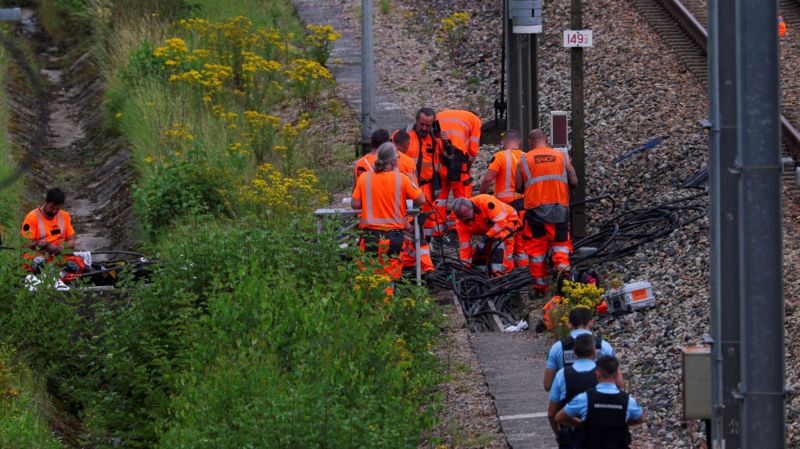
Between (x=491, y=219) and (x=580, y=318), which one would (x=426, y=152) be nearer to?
(x=491, y=219)

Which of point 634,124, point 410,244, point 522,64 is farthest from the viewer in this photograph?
point 634,124

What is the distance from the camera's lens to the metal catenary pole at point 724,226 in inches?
294

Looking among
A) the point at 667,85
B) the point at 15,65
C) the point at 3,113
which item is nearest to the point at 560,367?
the point at 667,85

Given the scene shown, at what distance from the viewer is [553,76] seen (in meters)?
20.3

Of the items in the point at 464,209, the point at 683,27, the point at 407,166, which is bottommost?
the point at 464,209

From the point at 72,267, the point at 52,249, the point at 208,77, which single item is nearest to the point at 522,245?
the point at 72,267

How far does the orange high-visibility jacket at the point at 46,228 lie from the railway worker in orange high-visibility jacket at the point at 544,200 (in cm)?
481

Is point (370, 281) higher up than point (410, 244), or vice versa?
point (410, 244)

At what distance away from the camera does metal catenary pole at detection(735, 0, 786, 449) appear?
703 cm

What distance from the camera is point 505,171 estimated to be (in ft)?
46.3

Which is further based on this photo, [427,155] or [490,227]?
[427,155]

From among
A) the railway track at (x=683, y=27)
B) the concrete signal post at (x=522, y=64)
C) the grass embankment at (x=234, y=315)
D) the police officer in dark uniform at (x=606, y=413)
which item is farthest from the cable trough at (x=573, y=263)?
the police officer in dark uniform at (x=606, y=413)

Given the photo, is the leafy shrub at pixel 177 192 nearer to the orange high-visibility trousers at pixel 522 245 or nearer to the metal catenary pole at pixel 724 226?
the orange high-visibility trousers at pixel 522 245

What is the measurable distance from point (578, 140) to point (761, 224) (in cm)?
802
